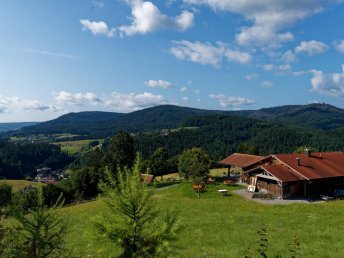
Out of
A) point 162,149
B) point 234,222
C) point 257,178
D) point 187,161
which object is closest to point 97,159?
point 162,149

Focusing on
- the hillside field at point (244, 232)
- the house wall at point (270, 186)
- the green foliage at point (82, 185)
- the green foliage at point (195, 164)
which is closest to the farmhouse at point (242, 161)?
the green foliage at point (195, 164)

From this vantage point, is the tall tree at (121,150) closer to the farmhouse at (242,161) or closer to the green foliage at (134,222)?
the farmhouse at (242,161)

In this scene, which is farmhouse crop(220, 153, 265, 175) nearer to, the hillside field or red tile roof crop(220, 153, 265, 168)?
red tile roof crop(220, 153, 265, 168)

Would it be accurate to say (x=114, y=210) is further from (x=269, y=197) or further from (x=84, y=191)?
(x=84, y=191)

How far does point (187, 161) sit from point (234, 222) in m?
42.7

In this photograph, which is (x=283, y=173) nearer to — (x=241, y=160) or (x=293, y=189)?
(x=293, y=189)

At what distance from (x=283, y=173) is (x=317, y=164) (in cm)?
775

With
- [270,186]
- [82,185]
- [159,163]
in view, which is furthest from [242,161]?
[82,185]

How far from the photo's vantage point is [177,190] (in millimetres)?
58312

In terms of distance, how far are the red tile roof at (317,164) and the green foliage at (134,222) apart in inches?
1686

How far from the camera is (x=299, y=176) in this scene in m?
48.7

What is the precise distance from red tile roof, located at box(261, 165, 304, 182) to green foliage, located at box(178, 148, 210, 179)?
11108mm

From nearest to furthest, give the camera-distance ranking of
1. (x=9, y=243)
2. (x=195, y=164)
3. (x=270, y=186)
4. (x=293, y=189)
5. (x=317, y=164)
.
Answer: (x=9, y=243) < (x=293, y=189) < (x=270, y=186) < (x=317, y=164) < (x=195, y=164)

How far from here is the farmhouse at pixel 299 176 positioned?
48312 mm
